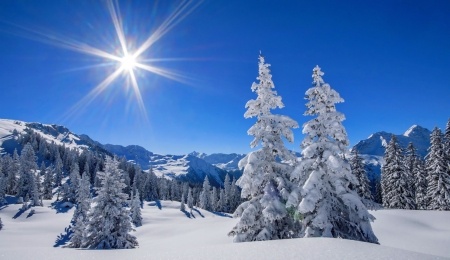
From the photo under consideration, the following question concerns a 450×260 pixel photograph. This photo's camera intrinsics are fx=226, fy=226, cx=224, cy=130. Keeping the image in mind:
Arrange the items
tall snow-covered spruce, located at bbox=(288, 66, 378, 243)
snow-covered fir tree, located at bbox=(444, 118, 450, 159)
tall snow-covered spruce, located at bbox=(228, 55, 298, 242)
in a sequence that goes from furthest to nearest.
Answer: snow-covered fir tree, located at bbox=(444, 118, 450, 159), tall snow-covered spruce, located at bbox=(228, 55, 298, 242), tall snow-covered spruce, located at bbox=(288, 66, 378, 243)

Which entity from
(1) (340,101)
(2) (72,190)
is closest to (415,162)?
(1) (340,101)

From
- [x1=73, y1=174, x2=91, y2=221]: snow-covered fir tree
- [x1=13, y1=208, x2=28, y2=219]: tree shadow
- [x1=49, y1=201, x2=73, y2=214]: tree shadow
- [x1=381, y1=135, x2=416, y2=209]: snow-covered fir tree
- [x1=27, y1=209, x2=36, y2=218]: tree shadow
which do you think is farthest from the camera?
[x1=49, y1=201, x2=73, y2=214]: tree shadow

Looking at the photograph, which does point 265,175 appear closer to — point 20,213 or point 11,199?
point 20,213

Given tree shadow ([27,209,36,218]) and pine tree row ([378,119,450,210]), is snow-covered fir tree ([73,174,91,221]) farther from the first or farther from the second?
pine tree row ([378,119,450,210])

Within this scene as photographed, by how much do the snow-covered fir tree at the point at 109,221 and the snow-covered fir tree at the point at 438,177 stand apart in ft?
130

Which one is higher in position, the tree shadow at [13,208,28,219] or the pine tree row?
the pine tree row

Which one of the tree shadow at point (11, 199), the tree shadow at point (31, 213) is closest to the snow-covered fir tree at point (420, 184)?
the tree shadow at point (31, 213)

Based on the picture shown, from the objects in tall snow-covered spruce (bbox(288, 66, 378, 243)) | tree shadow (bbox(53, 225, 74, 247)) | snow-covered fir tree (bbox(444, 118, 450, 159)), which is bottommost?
tree shadow (bbox(53, 225, 74, 247))

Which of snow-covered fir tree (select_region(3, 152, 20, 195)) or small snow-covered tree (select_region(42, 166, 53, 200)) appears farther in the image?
small snow-covered tree (select_region(42, 166, 53, 200))

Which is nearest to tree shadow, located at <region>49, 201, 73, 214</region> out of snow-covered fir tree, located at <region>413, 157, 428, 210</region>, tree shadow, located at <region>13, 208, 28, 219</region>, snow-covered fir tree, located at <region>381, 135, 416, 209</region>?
tree shadow, located at <region>13, 208, 28, 219</region>

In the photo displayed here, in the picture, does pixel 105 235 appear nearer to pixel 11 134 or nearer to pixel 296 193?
pixel 296 193

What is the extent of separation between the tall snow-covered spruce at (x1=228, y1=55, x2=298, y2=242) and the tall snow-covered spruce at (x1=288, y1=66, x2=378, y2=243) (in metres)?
1.15

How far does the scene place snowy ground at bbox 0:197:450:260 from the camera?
19.9ft

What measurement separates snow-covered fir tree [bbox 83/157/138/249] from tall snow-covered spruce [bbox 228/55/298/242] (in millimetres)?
12731
